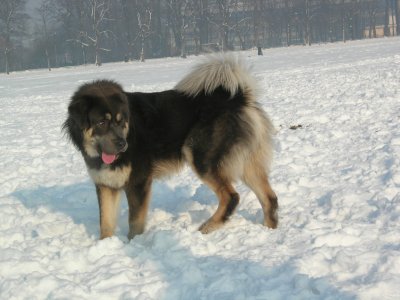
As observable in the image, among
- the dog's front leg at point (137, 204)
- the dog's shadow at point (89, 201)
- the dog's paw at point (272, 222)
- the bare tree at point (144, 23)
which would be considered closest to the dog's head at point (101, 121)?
the dog's front leg at point (137, 204)

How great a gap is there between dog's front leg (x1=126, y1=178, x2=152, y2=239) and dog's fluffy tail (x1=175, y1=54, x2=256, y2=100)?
3.44ft

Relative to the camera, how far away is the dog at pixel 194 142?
4.21 meters

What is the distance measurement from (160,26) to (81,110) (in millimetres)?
69483

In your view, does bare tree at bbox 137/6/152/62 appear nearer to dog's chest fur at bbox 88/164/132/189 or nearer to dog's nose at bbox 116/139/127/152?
dog's chest fur at bbox 88/164/132/189

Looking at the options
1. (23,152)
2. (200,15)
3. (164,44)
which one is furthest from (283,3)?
(23,152)

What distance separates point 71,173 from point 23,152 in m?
1.88

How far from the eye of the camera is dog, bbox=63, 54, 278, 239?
421 centimetres

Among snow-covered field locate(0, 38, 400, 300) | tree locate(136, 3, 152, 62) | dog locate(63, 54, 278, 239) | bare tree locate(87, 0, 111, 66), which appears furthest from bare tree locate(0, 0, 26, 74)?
dog locate(63, 54, 278, 239)

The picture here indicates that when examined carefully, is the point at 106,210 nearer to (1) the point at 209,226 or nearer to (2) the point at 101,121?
(2) the point at 101,121

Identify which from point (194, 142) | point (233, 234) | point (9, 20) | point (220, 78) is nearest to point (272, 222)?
point (233, 234)

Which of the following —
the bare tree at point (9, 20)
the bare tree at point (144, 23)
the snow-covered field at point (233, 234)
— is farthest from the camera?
the bare tree at point (144, 23)

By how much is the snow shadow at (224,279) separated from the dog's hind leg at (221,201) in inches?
19.2

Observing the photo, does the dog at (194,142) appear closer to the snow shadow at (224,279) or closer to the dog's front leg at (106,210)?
the dog's front leg at (106,210)

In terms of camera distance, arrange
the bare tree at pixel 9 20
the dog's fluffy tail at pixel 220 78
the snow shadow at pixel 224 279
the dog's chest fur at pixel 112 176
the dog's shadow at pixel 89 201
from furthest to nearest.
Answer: the bare tree at pixel 9 20, the dog's shadow at pixel 89 201, the dog's fluffy tail at pixel 220 78, the dog's chest fur at pixel 112 176, the snow shadow at pixel 224 279
